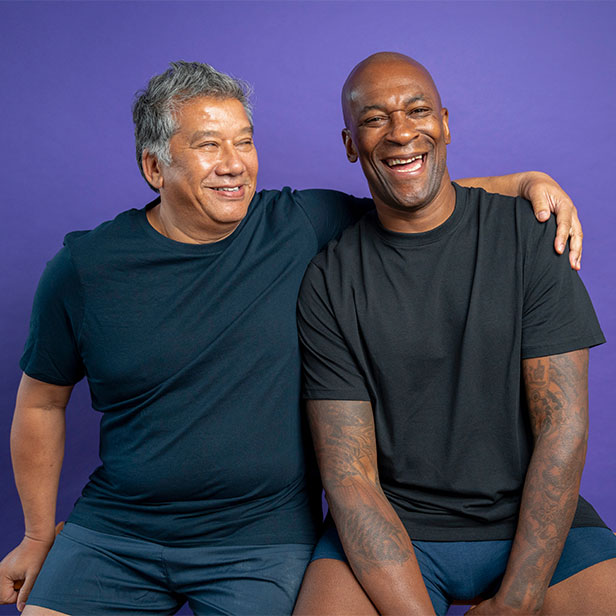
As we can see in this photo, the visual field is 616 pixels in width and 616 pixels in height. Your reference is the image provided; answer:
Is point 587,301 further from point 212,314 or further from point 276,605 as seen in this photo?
point 276,605

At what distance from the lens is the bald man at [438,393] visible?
184 cm

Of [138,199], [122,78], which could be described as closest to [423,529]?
[138,199]

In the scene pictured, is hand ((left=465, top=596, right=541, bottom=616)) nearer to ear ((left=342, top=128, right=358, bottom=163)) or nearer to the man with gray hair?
the man with gray hair

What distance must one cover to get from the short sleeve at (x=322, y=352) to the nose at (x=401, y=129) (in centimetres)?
40

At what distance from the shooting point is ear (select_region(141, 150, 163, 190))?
2055mm

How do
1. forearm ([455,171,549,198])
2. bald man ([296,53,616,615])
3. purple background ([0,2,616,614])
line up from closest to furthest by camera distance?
bald man ([296,53,616,615]) < forearm ([455,171,549,198]) < purple background ([0,2,616,614])

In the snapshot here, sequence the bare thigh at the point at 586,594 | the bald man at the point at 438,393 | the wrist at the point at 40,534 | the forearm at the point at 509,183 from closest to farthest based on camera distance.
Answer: the bare thigh at the point at 586,594 < the bald man at the point at 438,393 < the forearm at the point at 509,183 < the wrist at the point at 40,534

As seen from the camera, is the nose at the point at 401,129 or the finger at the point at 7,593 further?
the finger at the point at 7,593

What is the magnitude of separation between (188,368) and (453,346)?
0.67 meters

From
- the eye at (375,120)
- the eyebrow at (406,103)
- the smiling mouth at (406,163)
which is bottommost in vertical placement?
the smiling mouth at (406,163)

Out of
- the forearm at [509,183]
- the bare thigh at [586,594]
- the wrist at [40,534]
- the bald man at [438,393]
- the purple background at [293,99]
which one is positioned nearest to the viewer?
the bare thigh at [586,594]

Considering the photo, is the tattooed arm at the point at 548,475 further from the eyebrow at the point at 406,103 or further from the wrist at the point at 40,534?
the wrist at the point at 40,534

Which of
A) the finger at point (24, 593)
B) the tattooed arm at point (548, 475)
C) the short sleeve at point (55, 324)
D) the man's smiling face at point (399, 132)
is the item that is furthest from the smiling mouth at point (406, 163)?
the finger at point (24, 593)

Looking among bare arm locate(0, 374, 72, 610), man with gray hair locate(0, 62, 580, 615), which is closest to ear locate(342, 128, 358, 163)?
man with gray hair locate(0, 62, 580, 615)
